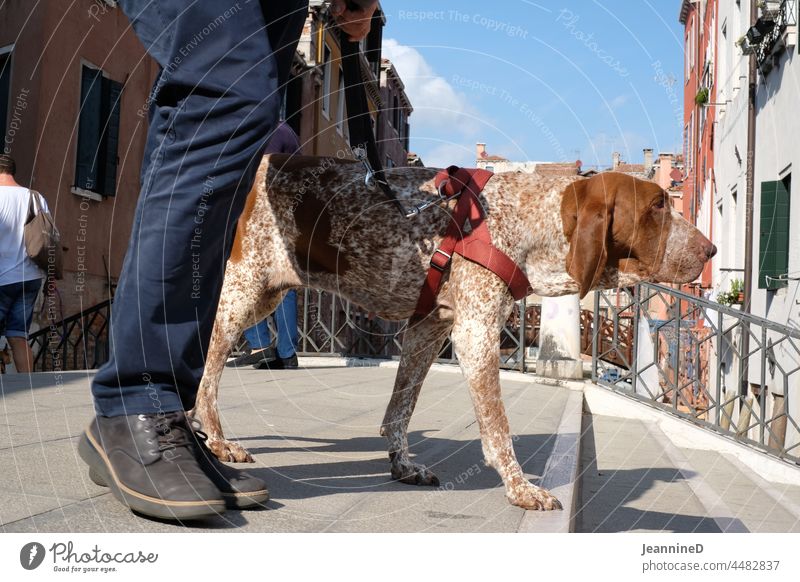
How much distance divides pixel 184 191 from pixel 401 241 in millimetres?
1183

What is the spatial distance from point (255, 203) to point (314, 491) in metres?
1.25

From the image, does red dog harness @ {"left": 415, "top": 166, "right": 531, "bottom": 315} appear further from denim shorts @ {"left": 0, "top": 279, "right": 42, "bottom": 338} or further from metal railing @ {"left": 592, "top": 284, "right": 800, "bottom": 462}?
metal railing @ {"left": 592, "top": 284, "right": 800, "bottom": 462}

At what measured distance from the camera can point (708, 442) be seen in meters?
8.70

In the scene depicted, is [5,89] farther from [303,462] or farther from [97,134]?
[303,462]

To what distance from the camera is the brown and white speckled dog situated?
10.6 feet

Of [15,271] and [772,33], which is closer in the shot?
[15,271]

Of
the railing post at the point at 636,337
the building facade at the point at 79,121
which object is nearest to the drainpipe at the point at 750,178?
the railing post at the point at 636,337

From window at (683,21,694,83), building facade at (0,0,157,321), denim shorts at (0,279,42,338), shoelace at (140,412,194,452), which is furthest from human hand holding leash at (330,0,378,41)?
window at (683,21,694,83)

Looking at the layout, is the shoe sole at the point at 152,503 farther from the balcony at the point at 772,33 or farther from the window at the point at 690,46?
the window at the point at 690,46

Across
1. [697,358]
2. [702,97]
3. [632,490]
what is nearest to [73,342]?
[697,358]

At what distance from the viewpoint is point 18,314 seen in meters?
6.75

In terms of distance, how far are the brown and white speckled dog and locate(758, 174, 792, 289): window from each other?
9809 millimetres

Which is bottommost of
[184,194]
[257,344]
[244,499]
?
[257,344]
